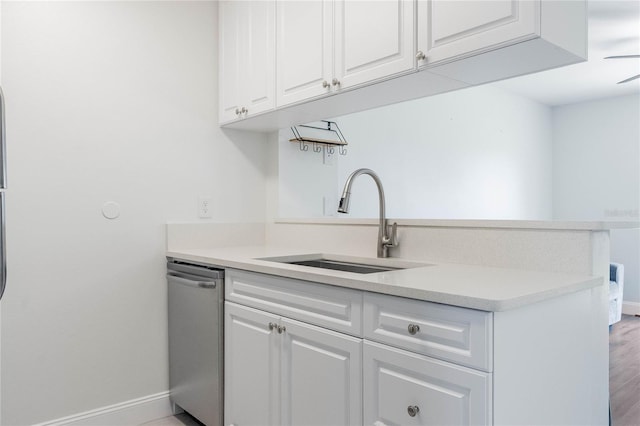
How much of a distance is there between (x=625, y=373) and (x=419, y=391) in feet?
9.00

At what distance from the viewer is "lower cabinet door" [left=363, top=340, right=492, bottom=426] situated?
110 centimetres

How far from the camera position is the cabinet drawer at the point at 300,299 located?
1431mm

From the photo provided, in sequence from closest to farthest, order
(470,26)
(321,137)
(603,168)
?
(470,26), (321,137), (603,168)

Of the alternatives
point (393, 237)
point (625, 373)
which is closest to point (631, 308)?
point (625, 373)

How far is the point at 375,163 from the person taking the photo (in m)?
3.50

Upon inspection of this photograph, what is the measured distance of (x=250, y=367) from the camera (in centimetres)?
185

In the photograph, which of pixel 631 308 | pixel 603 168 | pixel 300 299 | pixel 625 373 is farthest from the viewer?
pixel 603 168

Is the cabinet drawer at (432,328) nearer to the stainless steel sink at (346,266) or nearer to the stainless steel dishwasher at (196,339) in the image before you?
the stainless steel sink at (346,266)

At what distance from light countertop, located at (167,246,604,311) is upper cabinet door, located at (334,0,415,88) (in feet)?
2.41

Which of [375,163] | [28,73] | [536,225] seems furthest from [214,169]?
[536,225]

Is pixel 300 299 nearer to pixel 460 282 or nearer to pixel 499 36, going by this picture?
pixel 460 282

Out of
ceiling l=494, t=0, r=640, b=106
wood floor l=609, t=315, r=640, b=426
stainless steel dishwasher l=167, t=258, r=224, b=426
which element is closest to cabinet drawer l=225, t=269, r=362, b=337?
stainless steel dishwasher l=167, t=258, r=224, b=426

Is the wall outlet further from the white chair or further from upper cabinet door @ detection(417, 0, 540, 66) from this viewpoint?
the white chair

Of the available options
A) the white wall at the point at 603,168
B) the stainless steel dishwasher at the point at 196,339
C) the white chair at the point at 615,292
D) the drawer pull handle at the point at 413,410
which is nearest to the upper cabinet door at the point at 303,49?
the stainless steel dishwasher at the point at 196,339
